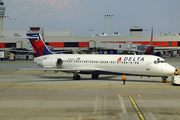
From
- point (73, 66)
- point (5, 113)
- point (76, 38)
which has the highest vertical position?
point (76, 38)

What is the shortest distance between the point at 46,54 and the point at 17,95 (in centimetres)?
1464

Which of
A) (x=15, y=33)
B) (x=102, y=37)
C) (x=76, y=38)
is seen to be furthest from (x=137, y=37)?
(x=15, y=33)

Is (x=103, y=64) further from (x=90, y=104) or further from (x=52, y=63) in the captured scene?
(x=90, y=104)

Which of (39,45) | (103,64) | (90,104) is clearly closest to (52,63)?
(39,45)

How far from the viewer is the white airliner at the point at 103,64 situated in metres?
28.8

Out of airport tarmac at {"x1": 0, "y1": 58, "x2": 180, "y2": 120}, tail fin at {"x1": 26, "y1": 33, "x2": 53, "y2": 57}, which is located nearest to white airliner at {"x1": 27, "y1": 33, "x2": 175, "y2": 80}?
tail fin at {"x1": 26, "y1": 33, "x2": 53, "y2": 57}

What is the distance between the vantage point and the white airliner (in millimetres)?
28812

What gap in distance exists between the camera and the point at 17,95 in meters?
21.9

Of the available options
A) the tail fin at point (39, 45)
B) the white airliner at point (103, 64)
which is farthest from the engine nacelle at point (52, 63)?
the tail fin at point (39, 45)

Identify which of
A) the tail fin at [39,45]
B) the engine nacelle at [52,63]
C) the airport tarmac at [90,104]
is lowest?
the airport tarmac at [90,104]

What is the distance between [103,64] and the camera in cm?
3106

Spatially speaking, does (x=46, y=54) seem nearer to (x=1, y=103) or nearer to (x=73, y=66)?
(x=73, y=66)

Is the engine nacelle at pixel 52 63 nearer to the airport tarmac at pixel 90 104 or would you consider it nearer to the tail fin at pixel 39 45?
the tail fin at pixel 39 45

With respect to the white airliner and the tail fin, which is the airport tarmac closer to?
the white airliner
